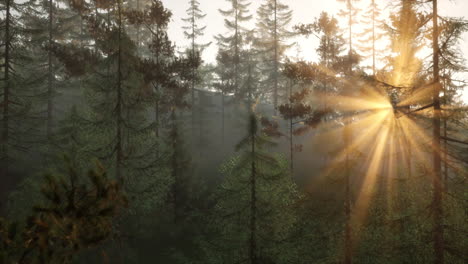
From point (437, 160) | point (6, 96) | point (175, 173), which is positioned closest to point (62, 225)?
point (437, 160)

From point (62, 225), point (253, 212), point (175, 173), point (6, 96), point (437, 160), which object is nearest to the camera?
point (62, 225)

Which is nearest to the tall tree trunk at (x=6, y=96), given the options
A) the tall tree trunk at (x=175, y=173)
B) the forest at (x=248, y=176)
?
the forest at (x=248, y=176)

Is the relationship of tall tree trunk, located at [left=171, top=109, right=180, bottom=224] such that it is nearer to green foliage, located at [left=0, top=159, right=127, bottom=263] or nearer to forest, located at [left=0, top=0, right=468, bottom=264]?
forest, located at [left=0, top=0, right=468, bottom=264]

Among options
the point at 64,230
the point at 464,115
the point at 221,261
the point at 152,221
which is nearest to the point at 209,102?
the point at 152,221

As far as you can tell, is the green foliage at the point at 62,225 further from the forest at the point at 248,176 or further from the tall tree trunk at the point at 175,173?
the tall tree trunk at the point at 175,173

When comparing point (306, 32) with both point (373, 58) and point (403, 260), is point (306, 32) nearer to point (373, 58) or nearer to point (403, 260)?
point (403, 260)

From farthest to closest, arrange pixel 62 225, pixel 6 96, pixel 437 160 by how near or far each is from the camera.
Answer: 1. pixel 6 96
2. pixel 437 160
3. pixel 62 225

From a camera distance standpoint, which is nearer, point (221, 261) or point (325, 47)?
point (221, 261)

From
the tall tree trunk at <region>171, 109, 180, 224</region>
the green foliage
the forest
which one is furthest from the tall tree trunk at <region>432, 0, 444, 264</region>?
the tall tree trunk at <region>171, 109, 180, 224</region>

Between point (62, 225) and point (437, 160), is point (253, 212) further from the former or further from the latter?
point (62, 225)

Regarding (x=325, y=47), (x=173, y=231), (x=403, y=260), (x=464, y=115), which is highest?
(x=325, y=47)

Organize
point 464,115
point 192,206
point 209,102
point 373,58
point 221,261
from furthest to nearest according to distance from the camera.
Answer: point 209,102 → point 373,58 → point 192,206 → point 221,261 → point 464,115

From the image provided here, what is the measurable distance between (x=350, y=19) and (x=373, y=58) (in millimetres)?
7612

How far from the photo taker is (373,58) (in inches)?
1059
